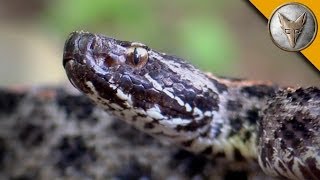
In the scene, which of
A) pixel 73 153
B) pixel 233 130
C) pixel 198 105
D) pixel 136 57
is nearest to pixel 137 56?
pixel 136 57

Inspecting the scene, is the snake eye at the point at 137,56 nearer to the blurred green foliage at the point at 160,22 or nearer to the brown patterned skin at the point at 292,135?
the brown patterned skin at the point at 292,135

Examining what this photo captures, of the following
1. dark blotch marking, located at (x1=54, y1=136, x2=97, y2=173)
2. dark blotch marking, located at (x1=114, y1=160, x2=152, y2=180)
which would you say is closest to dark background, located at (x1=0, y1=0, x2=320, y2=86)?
dark blotch marking, located at (x1=54, y1=136, x2=97, y2=173)

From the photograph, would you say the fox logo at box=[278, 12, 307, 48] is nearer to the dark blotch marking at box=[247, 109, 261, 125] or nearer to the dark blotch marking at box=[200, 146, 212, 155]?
the dark blotch marking at box=[247, 109, 261, 125]

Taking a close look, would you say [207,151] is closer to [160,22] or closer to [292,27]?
[292,27]

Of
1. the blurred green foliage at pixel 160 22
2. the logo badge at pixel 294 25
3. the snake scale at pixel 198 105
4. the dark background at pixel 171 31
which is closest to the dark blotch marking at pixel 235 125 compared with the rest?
the snake scale at pixel 198 105

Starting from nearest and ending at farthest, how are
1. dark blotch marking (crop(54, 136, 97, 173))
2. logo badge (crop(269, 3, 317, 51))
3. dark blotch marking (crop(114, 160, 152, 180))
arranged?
logo badge (crop(269, 3, 317, 51)) < dark blotch marking (crop(114, 160, 152, 180)) < dark blotch marking (crop(54, 136, 97, 173))
